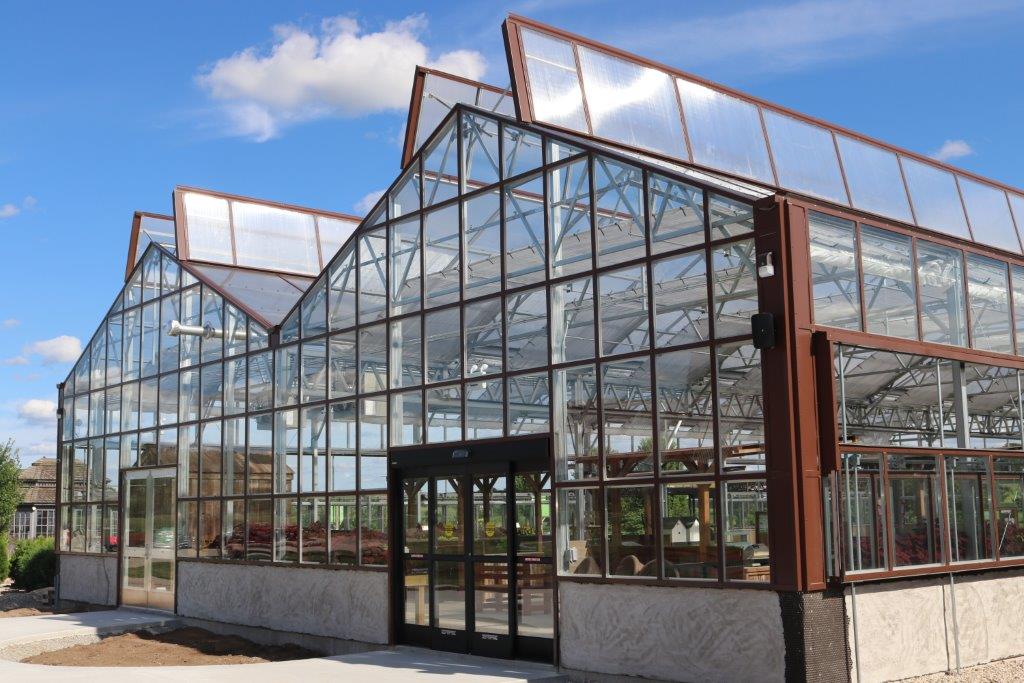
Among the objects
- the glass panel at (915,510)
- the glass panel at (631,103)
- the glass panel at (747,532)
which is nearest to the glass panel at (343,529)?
the glass panel at (631,103)

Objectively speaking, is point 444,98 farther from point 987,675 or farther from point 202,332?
point 987,675

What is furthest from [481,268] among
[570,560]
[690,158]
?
[570,560]

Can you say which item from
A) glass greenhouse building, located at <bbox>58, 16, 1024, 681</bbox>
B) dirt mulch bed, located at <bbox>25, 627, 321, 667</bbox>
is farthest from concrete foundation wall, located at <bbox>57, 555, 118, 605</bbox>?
dirt mulch bed, located at <bbox>25, 627, 321, 667</bbox>

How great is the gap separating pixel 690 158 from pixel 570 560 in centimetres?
557

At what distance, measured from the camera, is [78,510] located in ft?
84.7

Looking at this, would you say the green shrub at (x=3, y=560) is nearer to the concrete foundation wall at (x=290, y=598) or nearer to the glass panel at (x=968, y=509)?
the concrete foundation wall at (x=290, y=598)

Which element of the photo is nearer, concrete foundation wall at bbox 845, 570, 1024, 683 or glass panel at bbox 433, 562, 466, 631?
concrete foundation wall at bbox 845, 570, 1024, 683

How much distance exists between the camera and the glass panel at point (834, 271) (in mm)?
11812

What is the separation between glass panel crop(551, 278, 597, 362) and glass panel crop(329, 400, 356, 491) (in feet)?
14.9

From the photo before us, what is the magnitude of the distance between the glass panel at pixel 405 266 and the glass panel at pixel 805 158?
17.3 ft

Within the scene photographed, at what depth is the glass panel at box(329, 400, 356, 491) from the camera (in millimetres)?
17016

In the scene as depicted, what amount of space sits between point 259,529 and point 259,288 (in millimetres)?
5301

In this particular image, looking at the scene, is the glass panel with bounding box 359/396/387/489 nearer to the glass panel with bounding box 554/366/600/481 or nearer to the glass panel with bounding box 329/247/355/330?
the glass panel with bounding box 329/247/355/330

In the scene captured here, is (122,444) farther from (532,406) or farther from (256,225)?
(532,406)
